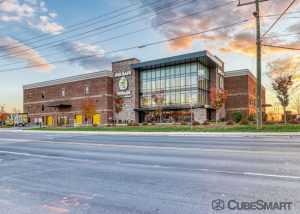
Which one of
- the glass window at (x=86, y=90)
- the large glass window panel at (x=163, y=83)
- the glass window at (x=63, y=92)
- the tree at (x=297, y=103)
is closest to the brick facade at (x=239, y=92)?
the tree at (x=297, y=103)

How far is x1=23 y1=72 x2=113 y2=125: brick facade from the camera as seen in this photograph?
173 feet

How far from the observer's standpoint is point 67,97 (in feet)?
194

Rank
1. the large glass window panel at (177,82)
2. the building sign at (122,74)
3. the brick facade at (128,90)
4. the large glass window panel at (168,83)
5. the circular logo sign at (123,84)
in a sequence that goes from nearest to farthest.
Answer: the large glass window panel at (177,82) < the large glass window panel at (168,83) < the brick facade at (128,90) < the building sign at (122,74) < the circular logo sign at (123,84)

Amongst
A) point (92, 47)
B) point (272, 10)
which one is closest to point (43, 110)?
point (92, 47)

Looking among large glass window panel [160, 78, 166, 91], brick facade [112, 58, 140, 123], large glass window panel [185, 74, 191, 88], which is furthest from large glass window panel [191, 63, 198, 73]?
brick facade [112, 58, 140, 123]

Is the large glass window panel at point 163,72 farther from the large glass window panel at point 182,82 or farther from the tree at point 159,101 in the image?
the large glass window panel at point 182,82

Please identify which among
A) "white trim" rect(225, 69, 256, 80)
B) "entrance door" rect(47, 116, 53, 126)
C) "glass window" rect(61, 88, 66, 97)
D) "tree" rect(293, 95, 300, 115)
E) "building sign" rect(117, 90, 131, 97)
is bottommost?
"entrance door" rect(47, 116, 53, 126)

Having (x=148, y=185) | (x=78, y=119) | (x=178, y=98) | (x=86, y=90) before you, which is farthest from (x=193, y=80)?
(x=148, y=185)

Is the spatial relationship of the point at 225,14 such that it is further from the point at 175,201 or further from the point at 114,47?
the point at 175,201

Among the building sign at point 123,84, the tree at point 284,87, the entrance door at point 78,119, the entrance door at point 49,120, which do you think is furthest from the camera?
the entrance door at point 49,120

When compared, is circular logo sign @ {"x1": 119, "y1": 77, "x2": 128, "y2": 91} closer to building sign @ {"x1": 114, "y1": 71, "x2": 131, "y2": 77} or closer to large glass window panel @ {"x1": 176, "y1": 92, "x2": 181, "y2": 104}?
building sign @ {"x1": 114, "y1": 71, "x2": 131, "y2": 77}

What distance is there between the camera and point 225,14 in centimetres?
1933

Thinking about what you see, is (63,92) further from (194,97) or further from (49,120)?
(194,97)

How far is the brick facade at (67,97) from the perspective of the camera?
173 ft
